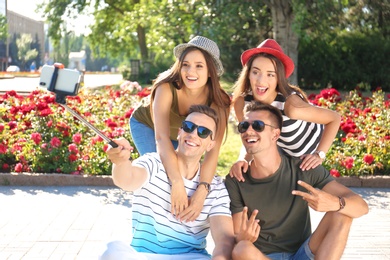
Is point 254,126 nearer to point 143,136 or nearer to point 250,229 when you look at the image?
point 250,229

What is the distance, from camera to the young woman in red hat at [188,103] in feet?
12.3

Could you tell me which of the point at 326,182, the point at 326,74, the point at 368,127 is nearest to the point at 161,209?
the point at 326,182

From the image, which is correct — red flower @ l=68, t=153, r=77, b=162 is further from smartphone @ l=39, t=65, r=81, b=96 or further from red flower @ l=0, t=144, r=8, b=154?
smartphone @ l=39, t=65, r=81, b=96

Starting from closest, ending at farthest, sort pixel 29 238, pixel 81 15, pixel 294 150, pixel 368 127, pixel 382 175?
1. pixel 294 150
2. pixel 29 238
3. pixel 382 175
4. pixel 368 127
5. pixel 81 15

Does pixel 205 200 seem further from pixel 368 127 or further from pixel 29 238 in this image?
pixel 368 127

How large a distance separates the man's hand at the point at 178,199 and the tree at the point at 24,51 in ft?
289

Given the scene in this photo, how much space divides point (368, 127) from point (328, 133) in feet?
18.5

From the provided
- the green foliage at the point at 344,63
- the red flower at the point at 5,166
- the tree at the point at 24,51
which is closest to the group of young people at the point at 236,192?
the red flower at the point at 5,166

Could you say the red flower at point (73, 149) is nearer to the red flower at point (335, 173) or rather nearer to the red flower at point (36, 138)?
the red flower at point (36, 138)

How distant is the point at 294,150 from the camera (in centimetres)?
454

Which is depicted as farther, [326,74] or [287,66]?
[326,74]

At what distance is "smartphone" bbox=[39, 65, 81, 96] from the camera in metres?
2.85

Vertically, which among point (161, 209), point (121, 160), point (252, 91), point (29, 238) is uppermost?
point (252, 91)

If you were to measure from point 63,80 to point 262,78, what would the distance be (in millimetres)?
1597
